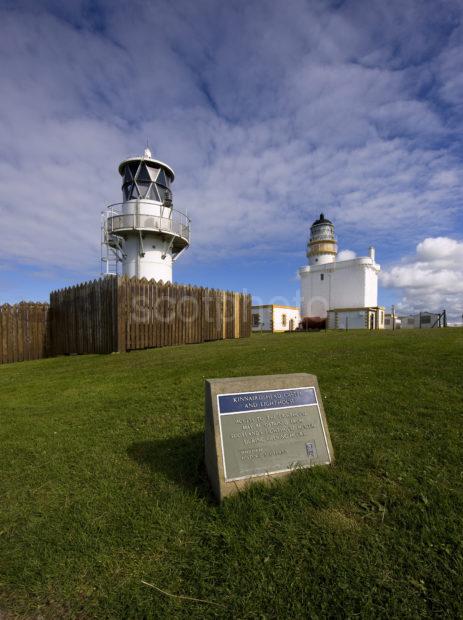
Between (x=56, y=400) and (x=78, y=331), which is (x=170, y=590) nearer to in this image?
(x=56, y=400)

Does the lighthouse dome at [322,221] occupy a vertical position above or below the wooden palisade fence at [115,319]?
above

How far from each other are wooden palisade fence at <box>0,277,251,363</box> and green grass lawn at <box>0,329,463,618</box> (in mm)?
7590

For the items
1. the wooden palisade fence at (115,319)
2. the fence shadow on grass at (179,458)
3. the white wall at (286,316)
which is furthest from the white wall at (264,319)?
the fence shadow on grass at (179,458)

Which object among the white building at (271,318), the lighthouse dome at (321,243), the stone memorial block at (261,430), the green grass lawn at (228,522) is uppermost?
the lighthouse dome at (321,243)

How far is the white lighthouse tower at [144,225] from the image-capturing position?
740 inches

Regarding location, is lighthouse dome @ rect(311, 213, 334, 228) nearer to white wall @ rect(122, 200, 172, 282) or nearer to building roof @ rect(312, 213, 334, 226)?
building roof @ rect(312, 213, 334, 226)

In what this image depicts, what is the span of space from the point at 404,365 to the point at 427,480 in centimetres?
378

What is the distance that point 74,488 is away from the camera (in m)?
3.14

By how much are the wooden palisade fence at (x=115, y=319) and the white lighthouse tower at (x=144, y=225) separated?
5.20 meters

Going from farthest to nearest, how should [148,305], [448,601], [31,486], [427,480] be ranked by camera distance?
[148,305] → [31,486] → [427,480] → [448,601]

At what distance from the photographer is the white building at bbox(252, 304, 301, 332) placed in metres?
34.9

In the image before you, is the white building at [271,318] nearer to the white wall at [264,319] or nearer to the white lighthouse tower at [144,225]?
the white wall at [264,319]

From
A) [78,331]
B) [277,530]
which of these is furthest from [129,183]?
[277,530]

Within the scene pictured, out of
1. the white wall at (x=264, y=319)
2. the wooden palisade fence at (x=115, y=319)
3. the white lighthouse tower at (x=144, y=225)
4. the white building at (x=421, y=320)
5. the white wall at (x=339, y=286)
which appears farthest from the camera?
the white wall at (x=339, y=286)
